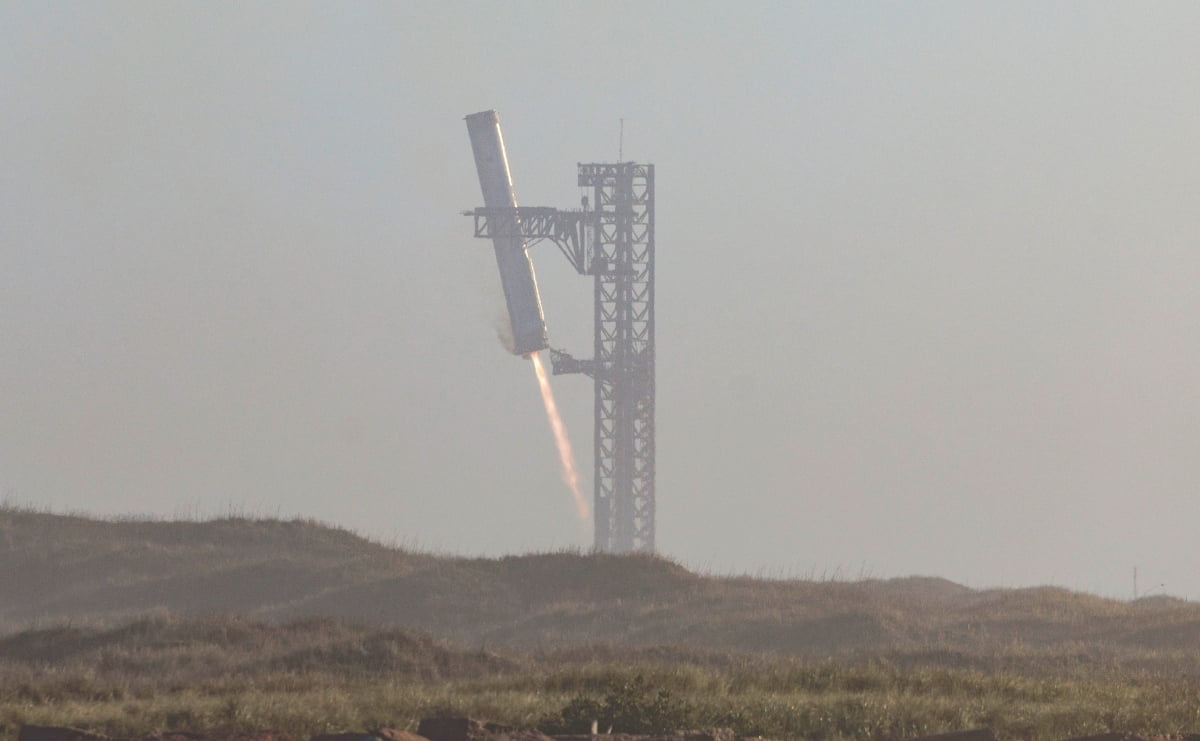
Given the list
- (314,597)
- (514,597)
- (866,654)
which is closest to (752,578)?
(514,597)

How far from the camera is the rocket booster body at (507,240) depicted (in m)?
63.4

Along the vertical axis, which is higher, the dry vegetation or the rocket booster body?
the rocket booster body

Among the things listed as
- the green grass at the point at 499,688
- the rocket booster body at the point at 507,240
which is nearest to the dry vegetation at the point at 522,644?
the green grass at the point at 499,688

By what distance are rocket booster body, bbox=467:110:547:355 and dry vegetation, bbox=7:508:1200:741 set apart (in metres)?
15.8

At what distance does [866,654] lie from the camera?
29094 millimetres

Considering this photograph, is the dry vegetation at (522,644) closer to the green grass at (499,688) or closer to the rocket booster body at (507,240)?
the green grass at (499,688)

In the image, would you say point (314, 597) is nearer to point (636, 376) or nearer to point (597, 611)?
point (597, 611)

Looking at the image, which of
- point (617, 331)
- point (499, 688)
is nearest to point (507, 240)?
point (617, 331)

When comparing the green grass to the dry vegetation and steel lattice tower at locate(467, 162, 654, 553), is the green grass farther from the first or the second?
steel lattice tower at locate(467, 162, 654, 553)

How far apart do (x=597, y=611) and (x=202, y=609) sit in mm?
8822

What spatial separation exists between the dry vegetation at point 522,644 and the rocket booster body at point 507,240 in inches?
624

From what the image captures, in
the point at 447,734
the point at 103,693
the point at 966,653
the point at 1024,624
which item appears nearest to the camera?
the point at 447,734

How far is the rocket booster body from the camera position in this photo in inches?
2495

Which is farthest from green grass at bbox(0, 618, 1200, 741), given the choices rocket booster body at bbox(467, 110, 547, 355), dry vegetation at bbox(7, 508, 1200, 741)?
rocket booster body at bbox(467, 110, 547, 355)
